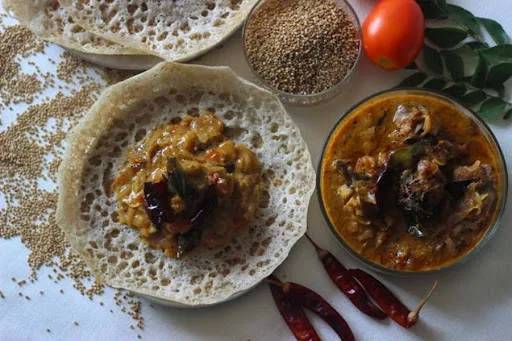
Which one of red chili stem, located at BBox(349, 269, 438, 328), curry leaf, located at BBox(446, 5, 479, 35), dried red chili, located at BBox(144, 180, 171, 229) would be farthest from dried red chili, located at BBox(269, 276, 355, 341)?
curry leaf, located at BBox(446, 5, 479, 35)

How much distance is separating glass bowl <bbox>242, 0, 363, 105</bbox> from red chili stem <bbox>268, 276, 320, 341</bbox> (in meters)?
0.77

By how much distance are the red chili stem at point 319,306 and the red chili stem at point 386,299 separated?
0.55 feet

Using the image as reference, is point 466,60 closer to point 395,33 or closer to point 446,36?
point 446,36

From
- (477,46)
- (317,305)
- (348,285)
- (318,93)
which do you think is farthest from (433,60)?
(317,305)

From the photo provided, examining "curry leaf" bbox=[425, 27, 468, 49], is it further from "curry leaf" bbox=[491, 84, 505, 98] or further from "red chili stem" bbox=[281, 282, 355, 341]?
"red chili stem" bbox=[281, 282, 355, 341]

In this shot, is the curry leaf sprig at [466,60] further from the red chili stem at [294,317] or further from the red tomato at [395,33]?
the red chili stem at [294,317]

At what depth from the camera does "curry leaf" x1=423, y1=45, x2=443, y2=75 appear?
10.8ft

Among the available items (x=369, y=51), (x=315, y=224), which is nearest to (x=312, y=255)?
(x=315, y=224)

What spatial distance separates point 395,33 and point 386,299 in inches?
43.5

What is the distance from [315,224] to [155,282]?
2.36ft

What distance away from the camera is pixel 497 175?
10.3ft

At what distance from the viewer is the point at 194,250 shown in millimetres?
3154

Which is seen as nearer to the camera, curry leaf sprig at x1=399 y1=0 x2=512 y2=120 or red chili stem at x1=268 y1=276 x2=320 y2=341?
red chili stem at x1=268 y1=276 x2=320 y2=341

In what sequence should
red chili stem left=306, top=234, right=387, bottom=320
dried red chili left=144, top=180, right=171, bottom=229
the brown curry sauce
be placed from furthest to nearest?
red chili stem left=306, top=234, right=387, bottom=320 < the brown curry sauce < dried red chili left=144, top=180, right=171, bottom=229
